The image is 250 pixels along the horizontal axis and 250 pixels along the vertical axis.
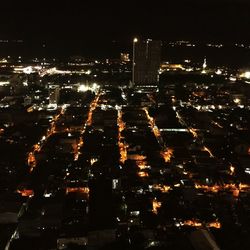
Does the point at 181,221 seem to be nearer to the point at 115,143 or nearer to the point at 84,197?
the point at 84,197

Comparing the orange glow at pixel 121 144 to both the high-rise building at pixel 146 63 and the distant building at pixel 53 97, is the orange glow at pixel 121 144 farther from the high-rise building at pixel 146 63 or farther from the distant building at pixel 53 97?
the high-rise building at pixel 146 63

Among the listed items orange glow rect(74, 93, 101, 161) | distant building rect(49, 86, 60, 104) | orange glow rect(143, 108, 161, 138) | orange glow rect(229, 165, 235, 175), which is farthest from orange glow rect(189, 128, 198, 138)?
distant building rect(49, 86, 60, 104)

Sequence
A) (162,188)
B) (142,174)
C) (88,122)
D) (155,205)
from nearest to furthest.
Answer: (155,205), (162,188), (142,174), (88,122)

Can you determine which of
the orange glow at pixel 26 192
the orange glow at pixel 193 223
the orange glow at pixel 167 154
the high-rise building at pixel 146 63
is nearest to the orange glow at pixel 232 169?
the orange glow at pixel 167 154

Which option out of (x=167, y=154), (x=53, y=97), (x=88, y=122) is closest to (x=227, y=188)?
(x=167, y=154)

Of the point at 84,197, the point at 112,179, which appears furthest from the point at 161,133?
the point at 84,197

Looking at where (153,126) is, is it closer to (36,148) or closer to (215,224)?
(36,148)

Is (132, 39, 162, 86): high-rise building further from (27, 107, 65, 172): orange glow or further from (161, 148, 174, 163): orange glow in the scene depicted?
(161, 148, 174, 163): orange glow

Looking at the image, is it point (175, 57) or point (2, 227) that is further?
point (175, 57)

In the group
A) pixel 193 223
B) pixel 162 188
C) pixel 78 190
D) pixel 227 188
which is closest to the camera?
pixel 193 223
